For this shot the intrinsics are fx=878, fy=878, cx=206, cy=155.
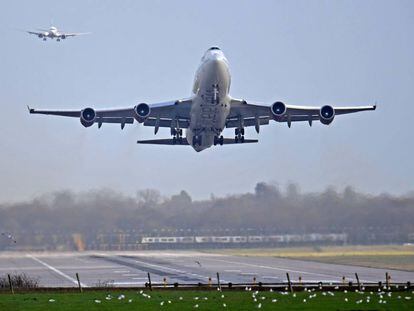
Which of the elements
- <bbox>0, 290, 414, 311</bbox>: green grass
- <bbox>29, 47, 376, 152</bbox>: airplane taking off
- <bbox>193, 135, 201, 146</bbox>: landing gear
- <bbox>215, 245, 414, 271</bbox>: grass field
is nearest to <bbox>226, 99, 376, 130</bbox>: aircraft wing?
<bbox>29, 47, 376, 152</bbox>: airplane taking off

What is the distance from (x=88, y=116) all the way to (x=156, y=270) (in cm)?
1491

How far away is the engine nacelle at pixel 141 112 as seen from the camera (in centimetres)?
5831

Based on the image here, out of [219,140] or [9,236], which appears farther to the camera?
[9,236]

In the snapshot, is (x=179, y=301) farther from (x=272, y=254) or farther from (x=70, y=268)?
(x=272, y=254)

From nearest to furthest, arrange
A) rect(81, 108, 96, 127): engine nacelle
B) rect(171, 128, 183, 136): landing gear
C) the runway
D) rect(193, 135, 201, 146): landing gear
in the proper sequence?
the runway, rect(81, 108, 96, 127): engine nacelle, rect(193, 135, 201, 146): landing gear, rect(171, 128, 183, 136): landing gear

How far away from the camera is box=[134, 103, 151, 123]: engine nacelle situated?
58.3 metres

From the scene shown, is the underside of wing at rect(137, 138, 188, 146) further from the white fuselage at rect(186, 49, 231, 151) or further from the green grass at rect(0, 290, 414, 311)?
the green grass at rect(0, 290, 414, 311)

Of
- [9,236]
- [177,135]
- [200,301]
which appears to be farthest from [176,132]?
[200,301]

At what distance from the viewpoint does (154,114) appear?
61.5 metres

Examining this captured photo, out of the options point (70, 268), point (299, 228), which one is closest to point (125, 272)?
point (70, 268)

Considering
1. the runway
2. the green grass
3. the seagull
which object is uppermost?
the seagull

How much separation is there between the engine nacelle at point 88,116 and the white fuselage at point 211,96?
663 centimetres

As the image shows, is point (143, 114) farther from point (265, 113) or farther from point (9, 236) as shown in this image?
point (9, 236)

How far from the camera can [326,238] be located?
255 ft
